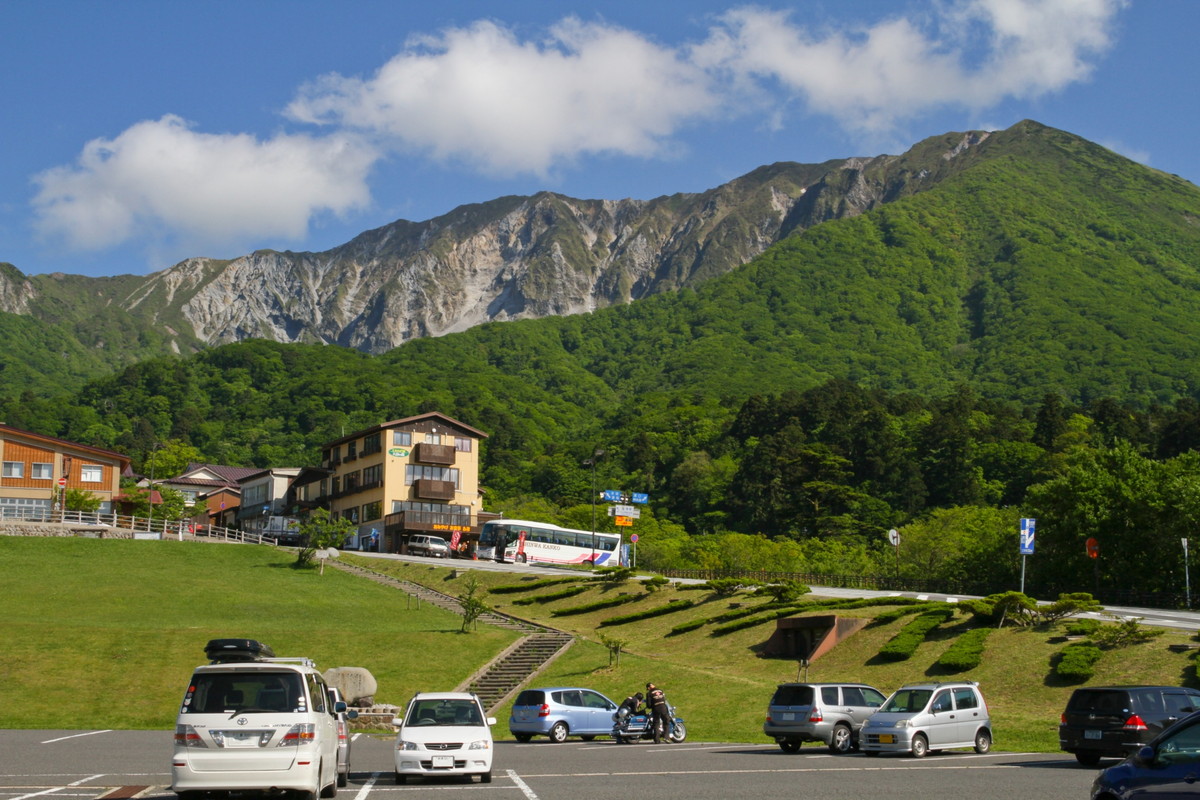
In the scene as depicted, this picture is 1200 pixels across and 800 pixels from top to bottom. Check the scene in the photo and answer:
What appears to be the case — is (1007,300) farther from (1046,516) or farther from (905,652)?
(905,652)

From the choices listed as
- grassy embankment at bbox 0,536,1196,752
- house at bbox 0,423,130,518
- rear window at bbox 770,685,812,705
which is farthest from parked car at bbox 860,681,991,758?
house at bbox 0,423,130,518

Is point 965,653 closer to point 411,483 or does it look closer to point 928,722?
point 928,722

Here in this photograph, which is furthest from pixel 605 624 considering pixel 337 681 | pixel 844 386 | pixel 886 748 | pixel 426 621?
pixel 844 386

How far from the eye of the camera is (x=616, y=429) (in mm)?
166625

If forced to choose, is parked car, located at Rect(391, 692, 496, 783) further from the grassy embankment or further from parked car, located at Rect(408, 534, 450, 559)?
parked car, located at Rect(408, 534, 450, 559)

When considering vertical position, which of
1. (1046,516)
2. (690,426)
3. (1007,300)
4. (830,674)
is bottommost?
(830,674)

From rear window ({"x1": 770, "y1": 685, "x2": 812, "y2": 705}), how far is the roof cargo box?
39.9 ft

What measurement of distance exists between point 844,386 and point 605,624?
324ft

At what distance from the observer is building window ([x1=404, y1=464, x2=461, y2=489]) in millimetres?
93625

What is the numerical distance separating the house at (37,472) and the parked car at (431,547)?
2470cm

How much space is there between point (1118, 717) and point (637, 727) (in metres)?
13.1

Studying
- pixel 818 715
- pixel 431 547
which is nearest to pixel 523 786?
pixel 818 715

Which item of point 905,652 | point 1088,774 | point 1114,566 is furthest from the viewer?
point 1114,566

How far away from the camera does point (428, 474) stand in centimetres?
9469
